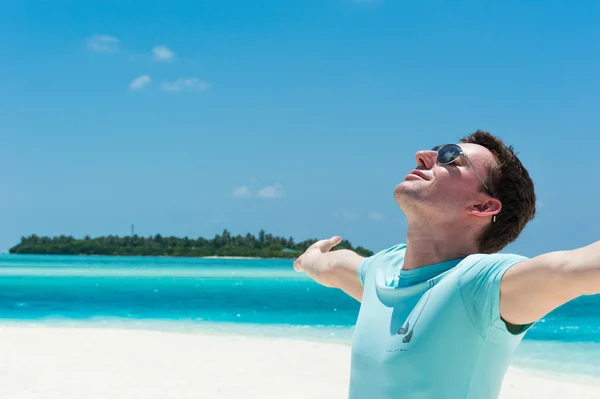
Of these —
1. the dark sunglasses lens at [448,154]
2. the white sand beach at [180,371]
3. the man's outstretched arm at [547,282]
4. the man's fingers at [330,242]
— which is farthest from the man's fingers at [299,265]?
the white sand beach at [180,371]

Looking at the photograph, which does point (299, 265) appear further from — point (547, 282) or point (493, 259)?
point (547, 282)

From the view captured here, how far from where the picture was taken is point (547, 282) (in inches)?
60.0

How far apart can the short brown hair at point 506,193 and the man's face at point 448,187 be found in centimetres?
3

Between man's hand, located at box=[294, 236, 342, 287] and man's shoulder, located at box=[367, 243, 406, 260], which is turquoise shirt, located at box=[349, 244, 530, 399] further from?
man's hand, located at box=[294, 236, 342, 287]

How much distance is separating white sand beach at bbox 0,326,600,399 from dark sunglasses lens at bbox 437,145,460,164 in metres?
6.78

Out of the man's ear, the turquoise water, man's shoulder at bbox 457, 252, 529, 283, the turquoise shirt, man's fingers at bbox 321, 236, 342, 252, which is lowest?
the turquoise water

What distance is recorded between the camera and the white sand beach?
336 inches

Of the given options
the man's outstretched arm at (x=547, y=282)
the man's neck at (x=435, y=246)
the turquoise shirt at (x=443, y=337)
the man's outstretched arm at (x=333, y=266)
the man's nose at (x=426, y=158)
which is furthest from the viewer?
the man's outstretched arm at (x=333, y=266)

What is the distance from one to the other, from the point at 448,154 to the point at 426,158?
0.32ft

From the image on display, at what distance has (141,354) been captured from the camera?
1149 centimetres

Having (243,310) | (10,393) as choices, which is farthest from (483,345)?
(243,310)

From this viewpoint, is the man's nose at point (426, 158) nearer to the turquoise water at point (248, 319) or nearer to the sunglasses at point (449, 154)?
the sunglasses at point (449, 154)

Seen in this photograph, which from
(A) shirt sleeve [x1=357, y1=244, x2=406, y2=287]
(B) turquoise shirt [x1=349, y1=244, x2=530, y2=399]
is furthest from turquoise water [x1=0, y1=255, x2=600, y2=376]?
(B) turquoise shirt [x1=349, y1=244, x2=530, y2=399]

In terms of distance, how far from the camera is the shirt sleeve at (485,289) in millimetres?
1688
